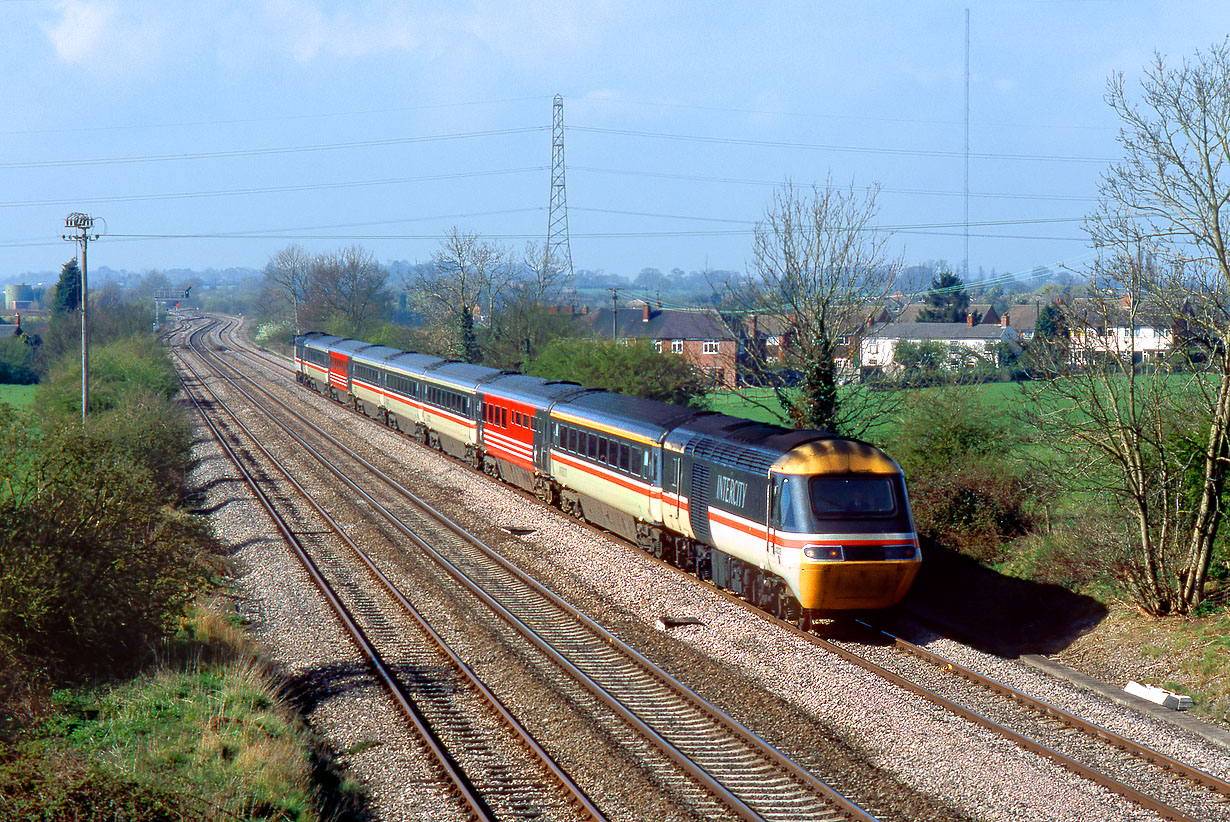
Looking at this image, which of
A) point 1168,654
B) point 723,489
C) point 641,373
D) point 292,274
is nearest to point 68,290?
point 292,274

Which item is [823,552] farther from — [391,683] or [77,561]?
[77,561]

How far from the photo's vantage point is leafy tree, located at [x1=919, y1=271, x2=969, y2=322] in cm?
8544

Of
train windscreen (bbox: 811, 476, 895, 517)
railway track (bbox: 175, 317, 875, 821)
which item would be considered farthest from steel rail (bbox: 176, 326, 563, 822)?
train windscreen (bbox: 811, 476, 895, 517)

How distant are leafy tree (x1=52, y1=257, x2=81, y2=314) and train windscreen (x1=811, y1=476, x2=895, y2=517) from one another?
85458mm

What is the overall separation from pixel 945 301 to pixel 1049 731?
81.0 meters

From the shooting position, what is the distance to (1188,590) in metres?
15.4

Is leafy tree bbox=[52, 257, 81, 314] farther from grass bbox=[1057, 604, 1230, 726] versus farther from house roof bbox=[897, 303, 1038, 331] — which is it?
grass bbox=[1057, 604, 1230, 726]

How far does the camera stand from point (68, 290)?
288ft

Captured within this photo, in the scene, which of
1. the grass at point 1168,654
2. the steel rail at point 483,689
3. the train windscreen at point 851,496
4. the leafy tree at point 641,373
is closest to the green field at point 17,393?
the leafy tree at point 641,373

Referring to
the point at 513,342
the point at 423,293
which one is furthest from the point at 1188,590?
the point at 423,293

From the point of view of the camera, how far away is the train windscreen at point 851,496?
46.3 ft

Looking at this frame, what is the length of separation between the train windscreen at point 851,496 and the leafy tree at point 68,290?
280ft

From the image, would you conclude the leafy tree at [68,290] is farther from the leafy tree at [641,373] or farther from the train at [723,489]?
the train at [723,489]

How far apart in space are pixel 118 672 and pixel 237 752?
353 cm
